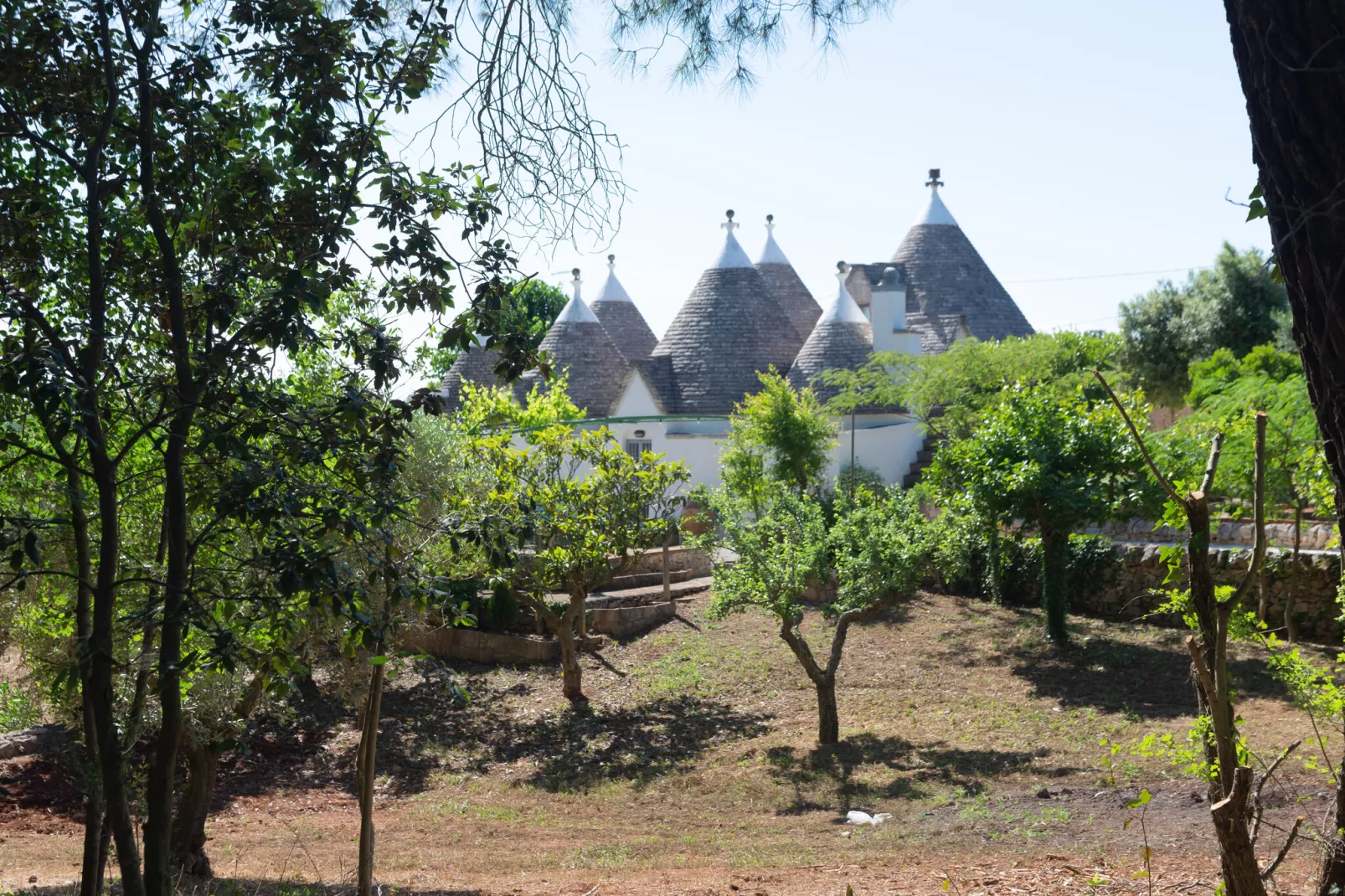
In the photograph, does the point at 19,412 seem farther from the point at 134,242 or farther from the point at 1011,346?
the point at 1011,346

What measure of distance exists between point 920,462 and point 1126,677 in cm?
1253

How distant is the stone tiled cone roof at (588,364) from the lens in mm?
28531

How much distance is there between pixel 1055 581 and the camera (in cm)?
1516

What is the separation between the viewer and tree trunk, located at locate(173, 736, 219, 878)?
27.5 ft

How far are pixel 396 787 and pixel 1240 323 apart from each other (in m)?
23.5

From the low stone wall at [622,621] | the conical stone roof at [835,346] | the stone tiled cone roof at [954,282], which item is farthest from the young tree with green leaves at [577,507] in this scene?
the stone tiled cone roof at [954,282]

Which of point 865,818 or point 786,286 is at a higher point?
point 786,286

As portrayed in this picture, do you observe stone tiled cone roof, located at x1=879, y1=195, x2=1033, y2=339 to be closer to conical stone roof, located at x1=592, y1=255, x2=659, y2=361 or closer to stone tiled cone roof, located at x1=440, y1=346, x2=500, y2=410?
conical stone roof, located at x1=592, y1=255, x2=659, y2=361

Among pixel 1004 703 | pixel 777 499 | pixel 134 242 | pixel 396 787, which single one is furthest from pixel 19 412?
pixel 1004 703

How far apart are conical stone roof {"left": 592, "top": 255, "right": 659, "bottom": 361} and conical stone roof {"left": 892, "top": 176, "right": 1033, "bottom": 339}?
25.2 ft

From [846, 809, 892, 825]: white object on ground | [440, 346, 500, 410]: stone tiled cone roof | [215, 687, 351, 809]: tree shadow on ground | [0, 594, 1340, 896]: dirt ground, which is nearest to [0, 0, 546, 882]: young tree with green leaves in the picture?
[0, 594, 1340, 896]: dirt ground

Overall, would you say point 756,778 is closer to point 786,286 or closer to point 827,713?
point 827,713

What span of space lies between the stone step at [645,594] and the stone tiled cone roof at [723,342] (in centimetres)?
704

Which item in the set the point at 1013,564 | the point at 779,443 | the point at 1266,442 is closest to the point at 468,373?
the point at 779,443
